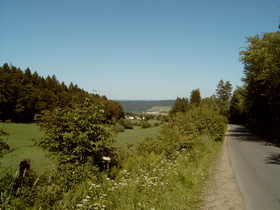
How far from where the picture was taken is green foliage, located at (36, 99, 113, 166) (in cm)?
635

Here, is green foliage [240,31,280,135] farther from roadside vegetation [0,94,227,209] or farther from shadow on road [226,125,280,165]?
roadside vegetation [0,94,227,209]

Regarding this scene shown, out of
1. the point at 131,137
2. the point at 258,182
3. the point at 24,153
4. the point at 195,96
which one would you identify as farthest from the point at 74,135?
the point at 195,96

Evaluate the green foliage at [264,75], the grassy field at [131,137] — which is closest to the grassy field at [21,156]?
the grassy field at [131,137]

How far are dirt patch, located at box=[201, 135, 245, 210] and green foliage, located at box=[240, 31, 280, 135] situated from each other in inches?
529

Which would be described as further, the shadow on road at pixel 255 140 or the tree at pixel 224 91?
the tree at pixel 224 91

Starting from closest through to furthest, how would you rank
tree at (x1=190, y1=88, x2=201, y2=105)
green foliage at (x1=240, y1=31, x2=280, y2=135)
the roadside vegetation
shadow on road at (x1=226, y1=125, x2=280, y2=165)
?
the roadside vegetation, shadow on road at (x1=226, y1=125, x2=280, y2=165), green foliage at (x1=240, y1=31, x2=280, y2=135), tree at (x1=190, y1=88, x2=201, y2=105)

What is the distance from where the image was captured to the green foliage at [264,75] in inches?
691

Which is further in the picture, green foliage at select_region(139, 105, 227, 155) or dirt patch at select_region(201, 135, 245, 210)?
green foliage at select_region(139, 105, 227, 155)

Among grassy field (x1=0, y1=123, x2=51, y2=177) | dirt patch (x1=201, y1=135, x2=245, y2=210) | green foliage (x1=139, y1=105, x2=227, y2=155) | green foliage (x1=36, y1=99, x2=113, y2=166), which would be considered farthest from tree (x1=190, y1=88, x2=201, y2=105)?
green foliage (x1=36, y1=99, x2=113, y2=166)

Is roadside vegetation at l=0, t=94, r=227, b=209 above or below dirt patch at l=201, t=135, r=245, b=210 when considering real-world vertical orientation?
above

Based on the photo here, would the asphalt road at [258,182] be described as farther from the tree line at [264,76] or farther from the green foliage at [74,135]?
the tree line at [264,76]

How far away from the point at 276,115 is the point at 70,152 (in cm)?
2595

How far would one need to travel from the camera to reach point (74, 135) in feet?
21.1

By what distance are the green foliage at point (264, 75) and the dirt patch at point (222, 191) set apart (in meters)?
13.4
